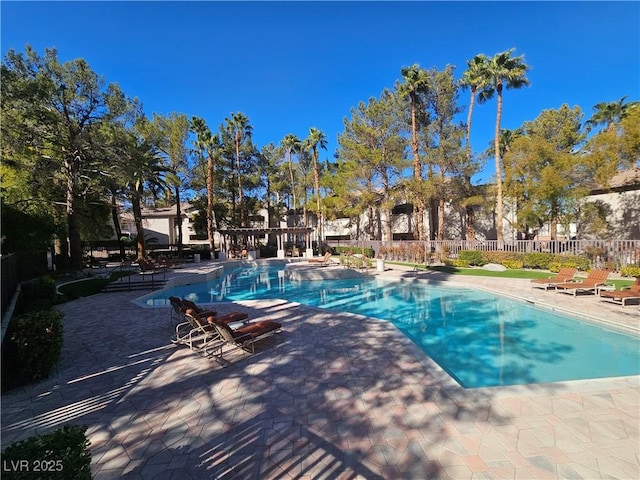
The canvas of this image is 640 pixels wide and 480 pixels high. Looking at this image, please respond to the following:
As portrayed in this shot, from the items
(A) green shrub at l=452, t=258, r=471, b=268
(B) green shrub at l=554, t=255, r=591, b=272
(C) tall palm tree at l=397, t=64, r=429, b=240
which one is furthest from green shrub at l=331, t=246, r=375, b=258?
(B) green shrub at l=554, t=255, r=591, b=272

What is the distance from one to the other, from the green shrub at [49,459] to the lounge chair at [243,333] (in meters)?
3.44

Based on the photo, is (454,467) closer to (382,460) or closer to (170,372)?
(382,460)

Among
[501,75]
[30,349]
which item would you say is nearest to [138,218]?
[30,349]

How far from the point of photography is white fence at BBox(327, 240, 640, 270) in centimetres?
1440

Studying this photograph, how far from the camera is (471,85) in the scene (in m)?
24.5

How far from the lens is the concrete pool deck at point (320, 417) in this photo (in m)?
2.89

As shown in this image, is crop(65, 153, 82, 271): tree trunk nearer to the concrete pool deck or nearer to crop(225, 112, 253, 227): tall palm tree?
the concrete pool deck

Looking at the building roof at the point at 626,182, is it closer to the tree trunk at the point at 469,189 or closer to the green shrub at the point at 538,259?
the green shrub at the point at 538,259

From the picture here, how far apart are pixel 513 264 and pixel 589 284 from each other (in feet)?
24.7

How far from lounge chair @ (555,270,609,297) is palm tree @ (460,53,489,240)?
49.5 ft

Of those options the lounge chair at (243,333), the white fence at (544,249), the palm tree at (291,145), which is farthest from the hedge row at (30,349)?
the palm tree at (291,145)

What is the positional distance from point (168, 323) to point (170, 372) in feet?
11.1

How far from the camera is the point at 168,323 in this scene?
8.06 meters

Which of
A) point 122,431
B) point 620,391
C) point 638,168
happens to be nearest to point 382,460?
point 122,431
